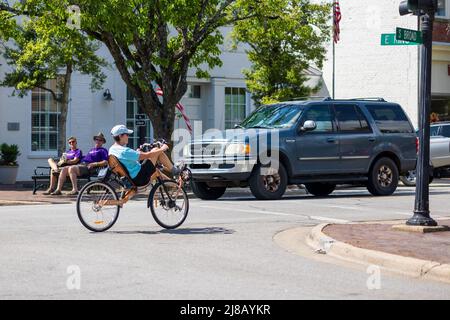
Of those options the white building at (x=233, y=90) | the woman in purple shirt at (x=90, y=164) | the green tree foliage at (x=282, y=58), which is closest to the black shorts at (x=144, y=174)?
the woman in purple shirt at (x=90, y=164)

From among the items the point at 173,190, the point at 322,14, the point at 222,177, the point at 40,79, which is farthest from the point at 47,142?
the point at 173,190

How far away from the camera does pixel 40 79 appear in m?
24.5

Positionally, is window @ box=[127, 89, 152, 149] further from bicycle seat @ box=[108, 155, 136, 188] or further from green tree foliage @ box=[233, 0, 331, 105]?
bicycle seat @ box=[108, 155, 136, 188]

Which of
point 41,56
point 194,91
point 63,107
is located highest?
point 41,56

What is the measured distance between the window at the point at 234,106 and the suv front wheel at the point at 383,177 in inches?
542

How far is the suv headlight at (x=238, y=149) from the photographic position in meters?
16.8

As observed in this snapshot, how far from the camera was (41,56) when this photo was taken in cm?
2311

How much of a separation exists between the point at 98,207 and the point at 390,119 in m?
9.44

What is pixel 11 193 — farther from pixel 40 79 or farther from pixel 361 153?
pixel 361 153

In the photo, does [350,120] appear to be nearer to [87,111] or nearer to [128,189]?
[128,189]

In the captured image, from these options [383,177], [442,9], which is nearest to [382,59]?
[442,9]

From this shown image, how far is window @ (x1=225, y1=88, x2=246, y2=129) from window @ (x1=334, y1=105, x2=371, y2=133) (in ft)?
45.5
